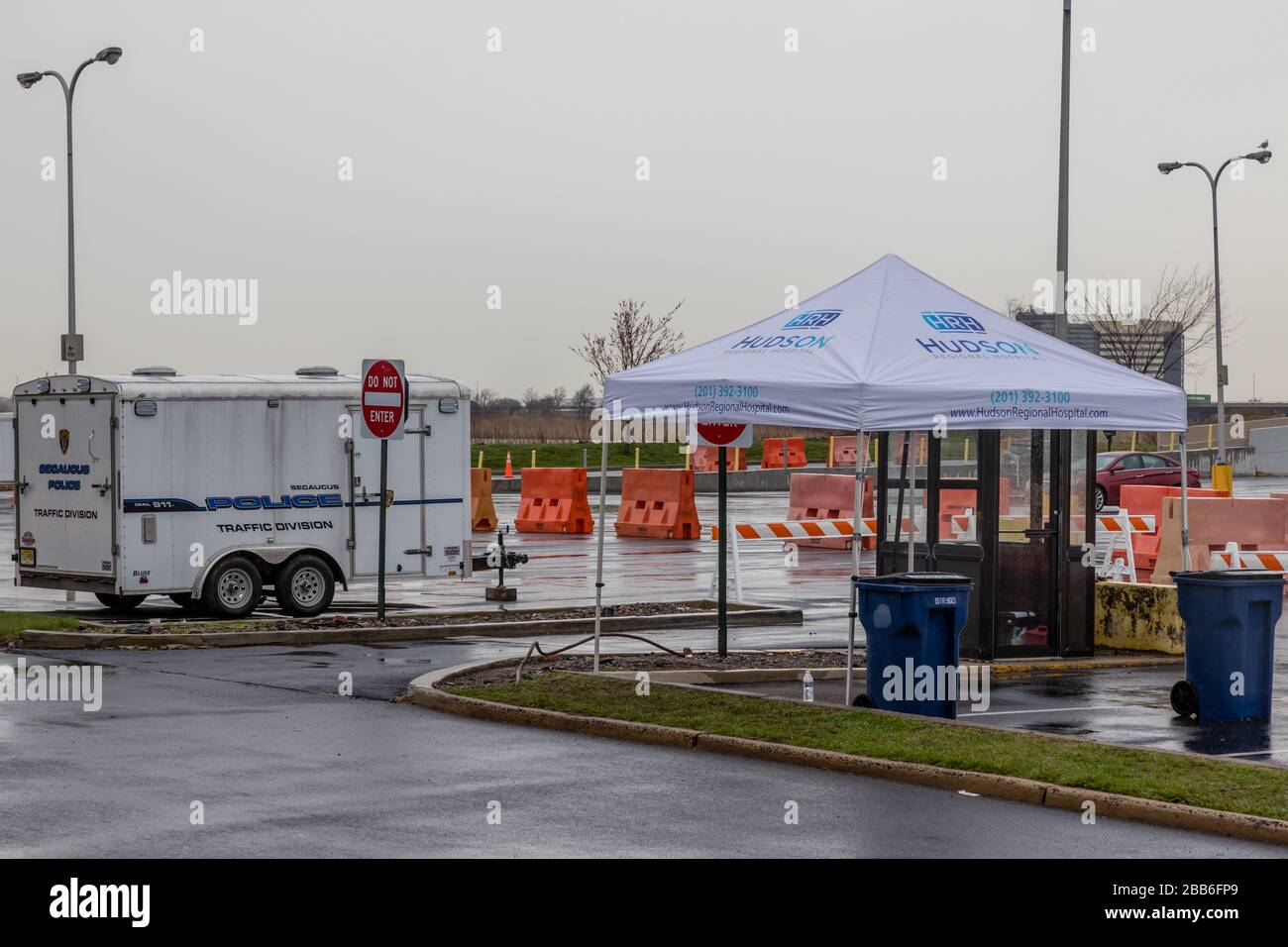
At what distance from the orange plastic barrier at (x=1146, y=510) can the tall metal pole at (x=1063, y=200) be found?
3.71 metres

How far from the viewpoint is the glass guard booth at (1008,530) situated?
16.6m

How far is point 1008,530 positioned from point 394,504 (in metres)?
7.66

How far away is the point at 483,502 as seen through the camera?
37.4 metres

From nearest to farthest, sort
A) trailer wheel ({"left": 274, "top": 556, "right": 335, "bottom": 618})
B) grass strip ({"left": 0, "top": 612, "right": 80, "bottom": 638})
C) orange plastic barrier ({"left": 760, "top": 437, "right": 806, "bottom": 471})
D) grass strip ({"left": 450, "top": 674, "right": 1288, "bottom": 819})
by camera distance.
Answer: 1. grass strip ({"left": 450, "top": 674, "right": 1288, "bottom": 819})
2. grass strip ({"left": 0, "top": 612, "right": 80, "bottom": 638})
3. trailer wheel ({"left": 274, "top": 556, "right": 335, "bottom": 618})
4. orange plastic barrier ({"left": 760, "top": 437, "right": 806, "bottom": 471})

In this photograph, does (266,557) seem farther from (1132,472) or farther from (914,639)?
(1132,472)

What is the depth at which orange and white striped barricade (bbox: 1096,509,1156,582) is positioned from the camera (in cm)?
2169

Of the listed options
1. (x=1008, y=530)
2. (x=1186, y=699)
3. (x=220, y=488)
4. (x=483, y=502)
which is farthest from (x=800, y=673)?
(x=483, y=502)

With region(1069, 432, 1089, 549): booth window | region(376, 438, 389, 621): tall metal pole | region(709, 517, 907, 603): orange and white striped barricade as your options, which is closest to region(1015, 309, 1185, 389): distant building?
region(709, 517, 907, 603): orange and white striped barricade

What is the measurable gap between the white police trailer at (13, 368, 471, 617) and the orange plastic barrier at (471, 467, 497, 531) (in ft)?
48.5

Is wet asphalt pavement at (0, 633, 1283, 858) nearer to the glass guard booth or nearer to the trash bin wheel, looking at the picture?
the trash bin wheel

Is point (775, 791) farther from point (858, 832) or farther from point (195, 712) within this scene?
point (195, 712)

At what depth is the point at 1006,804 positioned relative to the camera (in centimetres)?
1017

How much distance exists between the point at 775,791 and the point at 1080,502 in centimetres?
741
